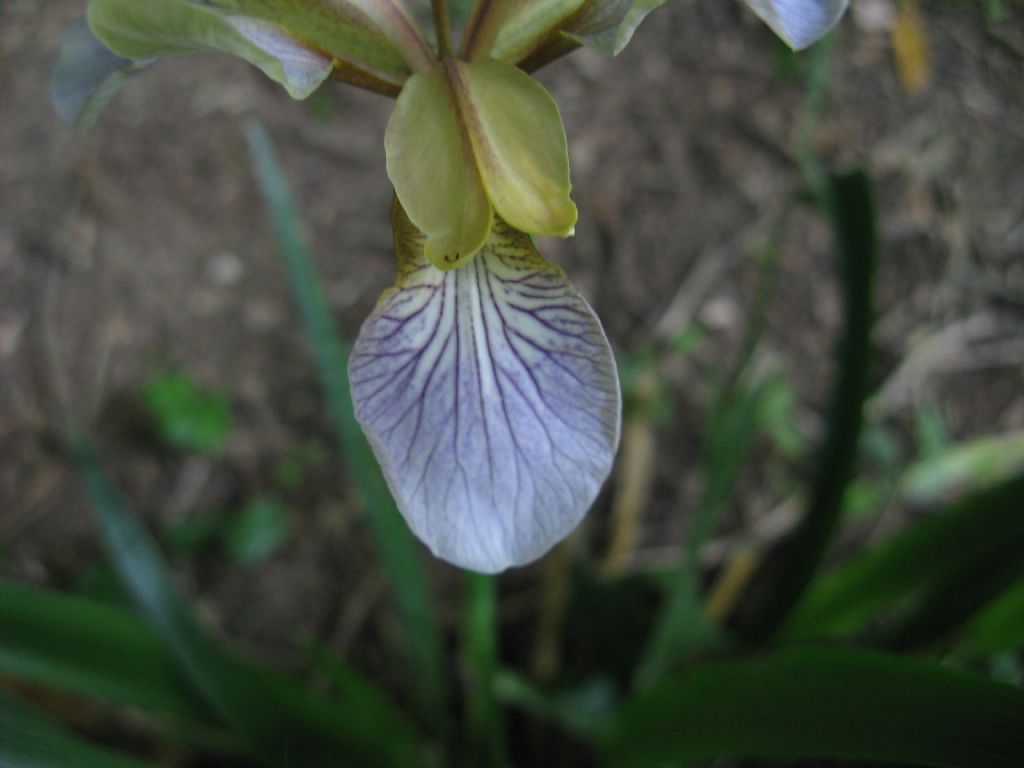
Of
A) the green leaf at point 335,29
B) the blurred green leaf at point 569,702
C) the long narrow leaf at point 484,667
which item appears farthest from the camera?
the blurred green leaf at point 569,702

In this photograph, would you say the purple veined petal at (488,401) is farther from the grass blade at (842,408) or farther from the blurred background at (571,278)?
the blurred background at (571,278)

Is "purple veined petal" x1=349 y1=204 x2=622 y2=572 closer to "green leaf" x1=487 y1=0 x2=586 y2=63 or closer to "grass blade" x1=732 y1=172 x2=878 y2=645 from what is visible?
"green leaf" x1=487 y1=0 x2=586 y2=63

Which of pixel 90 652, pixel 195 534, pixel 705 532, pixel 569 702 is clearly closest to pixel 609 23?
pixel 705 532

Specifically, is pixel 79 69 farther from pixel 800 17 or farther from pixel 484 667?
pixel 484 667

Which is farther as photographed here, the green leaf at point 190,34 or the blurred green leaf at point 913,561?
the blurred green leaf at point 913,561

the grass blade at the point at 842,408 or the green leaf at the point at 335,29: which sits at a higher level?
the green leaf at the point at 335,29

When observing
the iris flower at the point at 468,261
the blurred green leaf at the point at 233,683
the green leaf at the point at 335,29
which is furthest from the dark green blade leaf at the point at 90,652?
the green leaf at the point at 335,29

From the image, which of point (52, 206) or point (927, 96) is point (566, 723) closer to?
point (927, 96)
